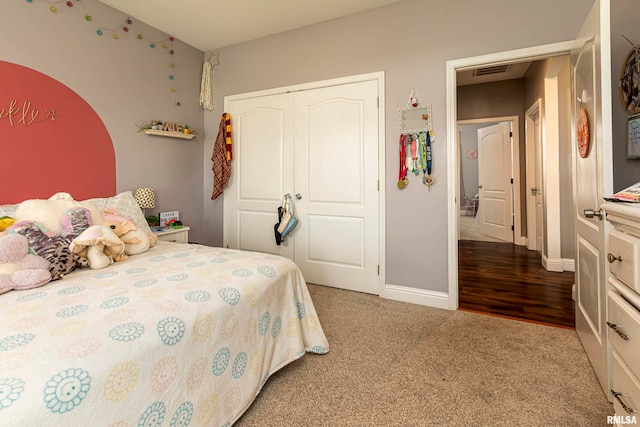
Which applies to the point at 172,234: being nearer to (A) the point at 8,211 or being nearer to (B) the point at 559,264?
(A) the point at 8,211

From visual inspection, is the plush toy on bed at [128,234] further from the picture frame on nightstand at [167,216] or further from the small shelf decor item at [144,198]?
the picture frame on nightstand at [167,216]

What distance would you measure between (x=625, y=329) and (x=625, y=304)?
87 mm

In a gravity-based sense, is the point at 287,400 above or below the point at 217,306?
below

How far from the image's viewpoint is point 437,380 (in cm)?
162

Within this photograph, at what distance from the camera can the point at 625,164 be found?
1.78 meters

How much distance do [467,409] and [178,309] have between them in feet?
4.49

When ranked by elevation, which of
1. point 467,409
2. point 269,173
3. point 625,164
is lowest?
point 467,409

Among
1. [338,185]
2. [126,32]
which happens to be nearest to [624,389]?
[338,185]

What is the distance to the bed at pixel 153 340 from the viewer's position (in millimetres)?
758

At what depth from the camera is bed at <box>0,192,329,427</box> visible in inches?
29.9

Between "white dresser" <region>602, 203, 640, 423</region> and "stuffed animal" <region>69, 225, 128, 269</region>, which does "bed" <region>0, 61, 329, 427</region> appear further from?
"white dresser" <region>602, 203, 640, 423</region>

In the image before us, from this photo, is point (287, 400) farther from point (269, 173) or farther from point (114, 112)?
point (114, 112)

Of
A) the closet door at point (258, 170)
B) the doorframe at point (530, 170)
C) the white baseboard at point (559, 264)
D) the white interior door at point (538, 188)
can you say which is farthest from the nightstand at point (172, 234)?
the doorframe at point (530, 170)

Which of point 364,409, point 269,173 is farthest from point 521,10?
point 364,409
